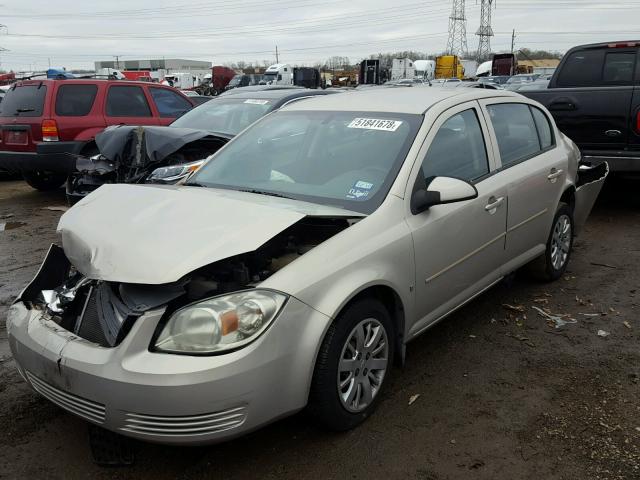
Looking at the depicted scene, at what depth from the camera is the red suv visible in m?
8.61

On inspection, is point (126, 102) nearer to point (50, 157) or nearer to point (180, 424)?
point (50, 157)

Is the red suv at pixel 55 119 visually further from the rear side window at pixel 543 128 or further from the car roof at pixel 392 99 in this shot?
the rear side window at pixel 543 128

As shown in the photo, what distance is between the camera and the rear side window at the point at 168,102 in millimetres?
10078

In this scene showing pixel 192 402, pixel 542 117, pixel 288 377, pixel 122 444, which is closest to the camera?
pixel 192 402

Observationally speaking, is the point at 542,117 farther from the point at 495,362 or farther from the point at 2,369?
the point at 2,369

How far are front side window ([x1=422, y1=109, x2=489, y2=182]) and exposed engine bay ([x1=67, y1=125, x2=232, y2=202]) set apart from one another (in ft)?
11.5

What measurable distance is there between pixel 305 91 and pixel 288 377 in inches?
242

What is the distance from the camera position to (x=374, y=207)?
320 centimetres

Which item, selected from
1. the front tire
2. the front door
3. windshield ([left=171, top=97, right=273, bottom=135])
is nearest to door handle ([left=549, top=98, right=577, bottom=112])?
windshield ([left=171, top=97, right=273, bottom=135])

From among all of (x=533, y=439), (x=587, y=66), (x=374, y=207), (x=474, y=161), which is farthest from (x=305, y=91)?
(x=533, y=439)

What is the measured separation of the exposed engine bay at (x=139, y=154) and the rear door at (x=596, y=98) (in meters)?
4.17

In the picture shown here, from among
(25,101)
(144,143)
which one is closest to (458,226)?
(144,143)

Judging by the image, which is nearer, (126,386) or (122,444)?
(126,386)

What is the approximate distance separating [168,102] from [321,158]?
7306 millimetres
